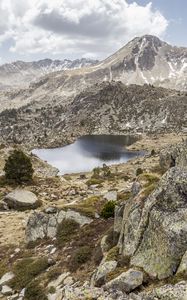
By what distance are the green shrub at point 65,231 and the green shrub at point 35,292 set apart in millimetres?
5671

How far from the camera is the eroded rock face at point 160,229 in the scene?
18312 mm

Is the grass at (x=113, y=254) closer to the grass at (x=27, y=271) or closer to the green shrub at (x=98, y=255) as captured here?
the green shrub at (x=98, y=255)

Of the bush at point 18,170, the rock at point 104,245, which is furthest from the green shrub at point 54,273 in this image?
the bush at point 18,170

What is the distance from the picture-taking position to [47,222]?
111 ft

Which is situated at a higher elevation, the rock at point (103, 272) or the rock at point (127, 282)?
the rock at point (127, 282)

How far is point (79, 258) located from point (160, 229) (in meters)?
7.32

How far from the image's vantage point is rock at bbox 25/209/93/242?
32.7m

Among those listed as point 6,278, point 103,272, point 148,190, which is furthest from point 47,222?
point 103,272

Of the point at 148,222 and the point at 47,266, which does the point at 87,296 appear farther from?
the point at 47,266

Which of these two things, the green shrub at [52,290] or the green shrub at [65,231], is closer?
the green shrub at [52,290]

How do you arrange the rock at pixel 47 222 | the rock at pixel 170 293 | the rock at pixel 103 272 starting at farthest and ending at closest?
the rock at pixel 47 222, the rock at pixel 103 272, the rock at pixel 170 293

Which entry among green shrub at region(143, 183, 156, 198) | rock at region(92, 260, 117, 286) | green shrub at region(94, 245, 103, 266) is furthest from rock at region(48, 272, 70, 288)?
green shrub at region(143, 183, 156, 198)

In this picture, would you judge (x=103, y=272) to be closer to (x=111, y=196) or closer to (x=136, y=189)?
(x=136, y=189)

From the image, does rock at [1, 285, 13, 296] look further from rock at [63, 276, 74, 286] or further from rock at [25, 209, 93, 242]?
rock at [25, 209, 93, 242]
